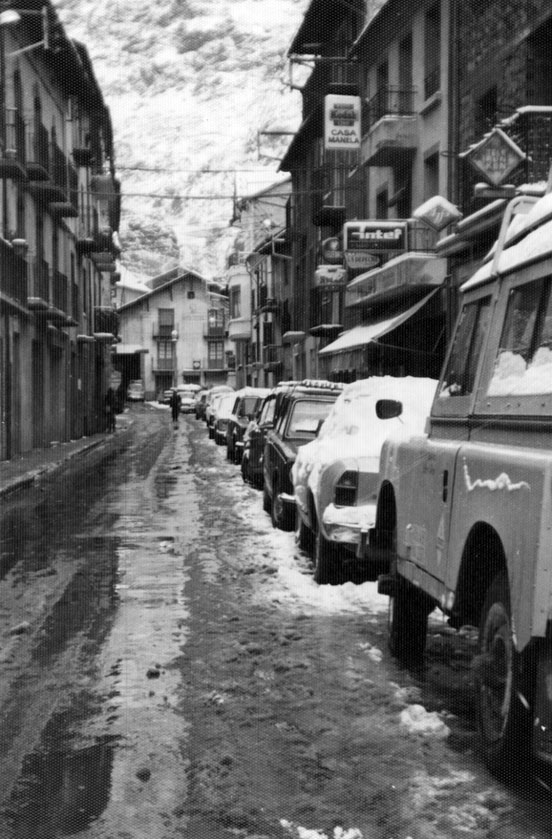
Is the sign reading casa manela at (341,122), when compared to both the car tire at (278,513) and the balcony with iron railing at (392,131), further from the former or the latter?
the car tire at (278,513)

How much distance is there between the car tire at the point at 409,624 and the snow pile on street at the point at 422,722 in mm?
986

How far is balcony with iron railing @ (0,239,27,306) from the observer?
88.7ft

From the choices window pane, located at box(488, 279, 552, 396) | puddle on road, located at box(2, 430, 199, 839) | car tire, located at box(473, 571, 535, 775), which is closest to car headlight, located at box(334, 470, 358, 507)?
puddle on road, located at box(2, 430, 199, 839)

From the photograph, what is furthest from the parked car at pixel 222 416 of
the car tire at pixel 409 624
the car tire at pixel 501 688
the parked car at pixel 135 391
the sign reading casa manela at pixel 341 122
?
the parked car at pixel 135 391

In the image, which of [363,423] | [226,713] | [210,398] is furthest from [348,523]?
[210,398]

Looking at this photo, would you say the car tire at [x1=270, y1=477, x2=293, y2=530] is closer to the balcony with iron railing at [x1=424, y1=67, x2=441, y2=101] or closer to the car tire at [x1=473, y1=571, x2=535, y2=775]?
the car tire at [x1=473, y1=571, x2=535, y2=775]

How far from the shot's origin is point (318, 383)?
15625 millimetres

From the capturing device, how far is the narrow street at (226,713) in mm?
4281

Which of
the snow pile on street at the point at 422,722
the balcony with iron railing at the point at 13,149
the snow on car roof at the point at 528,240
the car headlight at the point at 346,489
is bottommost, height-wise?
the snow pile on street at the point at 422,722

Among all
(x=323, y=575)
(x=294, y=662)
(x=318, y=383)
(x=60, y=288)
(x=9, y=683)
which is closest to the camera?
(x=9, y=683)

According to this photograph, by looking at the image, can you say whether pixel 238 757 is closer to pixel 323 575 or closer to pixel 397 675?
pixel 397 675

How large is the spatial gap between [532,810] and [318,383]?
452 inches

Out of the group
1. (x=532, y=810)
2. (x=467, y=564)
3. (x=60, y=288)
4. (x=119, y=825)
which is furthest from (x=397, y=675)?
(x=60, y=288)

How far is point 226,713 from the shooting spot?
5656mm
